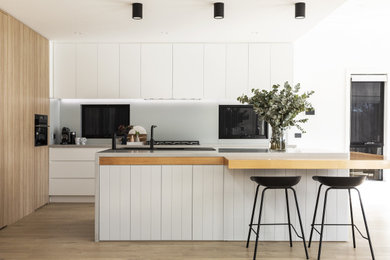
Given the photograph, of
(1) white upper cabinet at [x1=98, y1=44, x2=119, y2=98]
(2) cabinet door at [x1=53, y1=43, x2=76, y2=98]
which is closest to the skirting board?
(2) cabinet door at [x1=53, y1=43, x2=76, y2=98]

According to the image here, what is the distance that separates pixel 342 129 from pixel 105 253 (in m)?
4.51

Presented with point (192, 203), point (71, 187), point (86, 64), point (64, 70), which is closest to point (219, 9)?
point (192, 203)

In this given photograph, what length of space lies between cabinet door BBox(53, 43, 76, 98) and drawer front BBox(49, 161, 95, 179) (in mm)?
1047

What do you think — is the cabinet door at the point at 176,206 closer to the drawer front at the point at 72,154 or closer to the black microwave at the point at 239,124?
the drawer front at the point at 72,154

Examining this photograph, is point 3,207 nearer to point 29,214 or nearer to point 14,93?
point 29,214

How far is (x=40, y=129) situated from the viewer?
5.18m

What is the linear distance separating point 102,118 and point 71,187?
49.0 inches

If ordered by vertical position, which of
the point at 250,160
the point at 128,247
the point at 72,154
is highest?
the point at 250,160

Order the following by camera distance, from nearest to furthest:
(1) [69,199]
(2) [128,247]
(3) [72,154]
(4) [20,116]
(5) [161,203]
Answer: (2) [128,247] → (5) [161,203] → (4) [20,116] → (3) [72,154] → (1) [69,199]

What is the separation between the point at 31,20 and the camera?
4602 mm

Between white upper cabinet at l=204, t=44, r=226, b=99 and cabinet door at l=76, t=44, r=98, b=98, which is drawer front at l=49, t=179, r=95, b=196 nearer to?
cabinet door at l=76, t=44, r=98, b=98

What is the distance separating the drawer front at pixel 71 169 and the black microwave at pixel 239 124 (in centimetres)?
216

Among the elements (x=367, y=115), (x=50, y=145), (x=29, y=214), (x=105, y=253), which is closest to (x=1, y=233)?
(x=29, y=214)

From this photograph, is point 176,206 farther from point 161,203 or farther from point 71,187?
point 71,187
